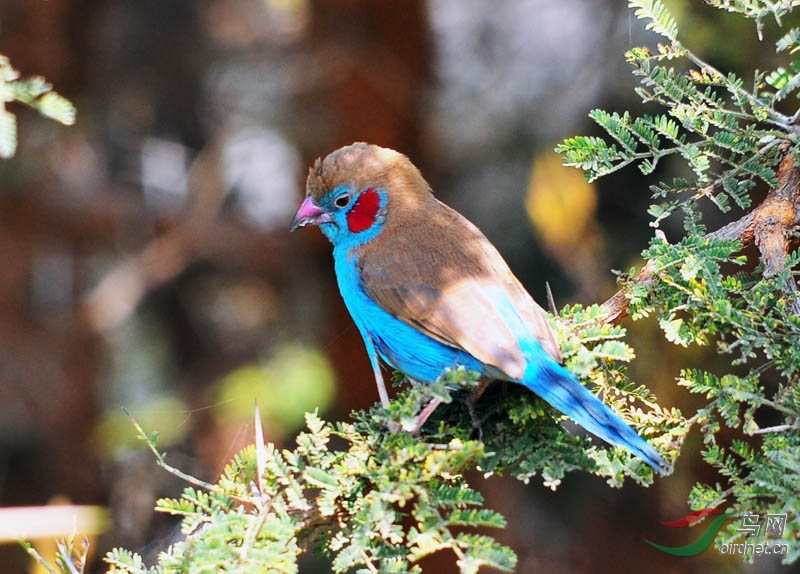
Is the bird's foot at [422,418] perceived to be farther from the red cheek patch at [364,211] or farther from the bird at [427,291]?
the red cheek patch at [364,211]

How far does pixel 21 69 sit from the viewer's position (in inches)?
255

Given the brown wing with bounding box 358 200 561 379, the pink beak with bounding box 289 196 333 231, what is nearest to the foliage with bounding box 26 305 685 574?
the brown wing with bounding box 358 200 561 379

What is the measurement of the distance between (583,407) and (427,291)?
31.2 inches

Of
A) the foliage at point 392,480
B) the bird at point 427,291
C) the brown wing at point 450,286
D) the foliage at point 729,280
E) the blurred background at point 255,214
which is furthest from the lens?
the blurred background at point 255,214

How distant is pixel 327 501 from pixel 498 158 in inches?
170

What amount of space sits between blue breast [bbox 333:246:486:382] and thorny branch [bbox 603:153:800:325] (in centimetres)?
56

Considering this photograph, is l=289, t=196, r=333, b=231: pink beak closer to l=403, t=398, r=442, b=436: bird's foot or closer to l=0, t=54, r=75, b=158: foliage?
l=403, t=398, r=442, b=436: bird's foot

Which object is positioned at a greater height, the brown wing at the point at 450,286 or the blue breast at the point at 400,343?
the brown wing at the point at 450,286

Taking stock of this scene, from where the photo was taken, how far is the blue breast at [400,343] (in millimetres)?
3352

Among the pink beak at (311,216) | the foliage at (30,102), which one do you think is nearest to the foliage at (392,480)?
the foliage at (30,102)

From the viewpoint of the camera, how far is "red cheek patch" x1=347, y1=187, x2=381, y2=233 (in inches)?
152

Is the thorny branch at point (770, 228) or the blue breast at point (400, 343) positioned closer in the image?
the thorny branch at point (770, 228)

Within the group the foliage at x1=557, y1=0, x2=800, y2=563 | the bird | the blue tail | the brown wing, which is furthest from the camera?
the brown wing

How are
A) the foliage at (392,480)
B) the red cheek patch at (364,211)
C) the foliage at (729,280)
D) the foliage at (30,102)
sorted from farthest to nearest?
1. the red cheek patch at (364,211)
2. the foliage at (729,280)
3. the foliage at (392,480)
4. the foliage at (30,102)
